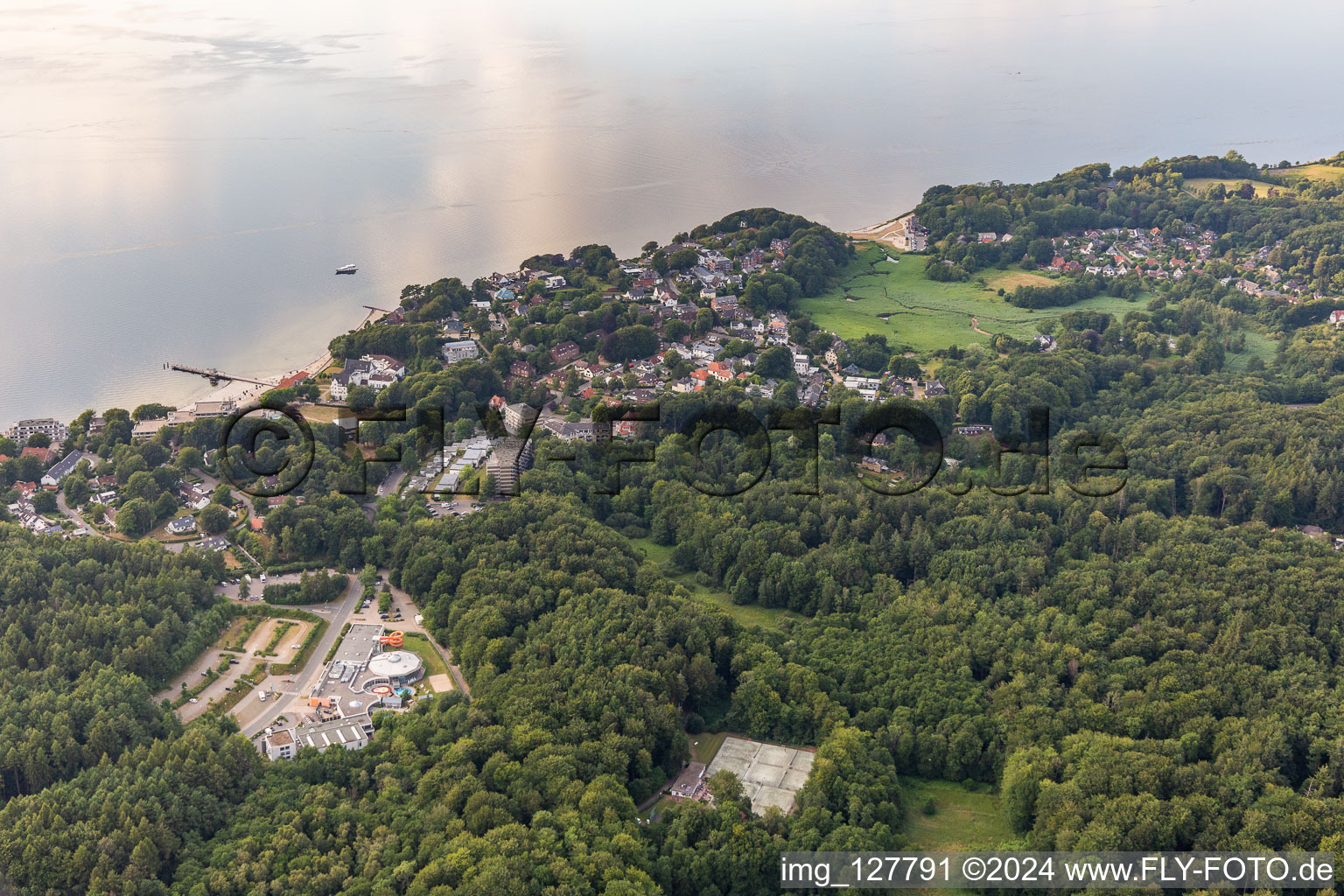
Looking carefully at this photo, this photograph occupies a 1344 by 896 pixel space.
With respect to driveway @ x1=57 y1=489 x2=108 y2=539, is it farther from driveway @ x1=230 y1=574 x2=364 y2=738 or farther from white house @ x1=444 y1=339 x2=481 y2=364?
white house @ x1=444 y1=339 x2=481 y2=364

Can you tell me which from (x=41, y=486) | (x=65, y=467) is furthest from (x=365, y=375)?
(x=41, y=486)

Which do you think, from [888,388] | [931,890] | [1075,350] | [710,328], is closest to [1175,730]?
[931,890]

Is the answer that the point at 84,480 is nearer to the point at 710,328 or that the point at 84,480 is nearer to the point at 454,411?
the point at 454,411

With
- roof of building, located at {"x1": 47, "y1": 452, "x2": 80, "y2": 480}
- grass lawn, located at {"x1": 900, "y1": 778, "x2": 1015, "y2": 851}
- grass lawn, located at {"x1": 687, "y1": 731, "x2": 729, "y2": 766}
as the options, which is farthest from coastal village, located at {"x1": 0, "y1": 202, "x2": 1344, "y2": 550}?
grass lawn, located at {"x1": 900, "y1": 778, "x2": 1015, "y2": 851}

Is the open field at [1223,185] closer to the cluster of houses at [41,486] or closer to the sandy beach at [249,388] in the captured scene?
the sandy beach at [249,388]

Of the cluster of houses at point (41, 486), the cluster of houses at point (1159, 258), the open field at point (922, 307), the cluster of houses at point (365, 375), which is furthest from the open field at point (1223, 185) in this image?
the cluster of houses at point (41, 486)

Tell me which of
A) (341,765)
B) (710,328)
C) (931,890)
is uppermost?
(710,328)

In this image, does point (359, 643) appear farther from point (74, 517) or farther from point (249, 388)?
point (249, 388)
